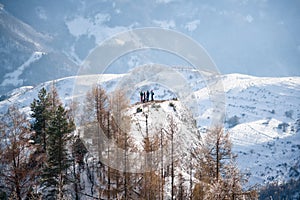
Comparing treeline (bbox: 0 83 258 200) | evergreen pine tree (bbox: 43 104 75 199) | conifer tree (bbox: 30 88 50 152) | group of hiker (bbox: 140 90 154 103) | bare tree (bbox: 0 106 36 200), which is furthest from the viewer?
group of hiker (bbox: 140 90 154 103)

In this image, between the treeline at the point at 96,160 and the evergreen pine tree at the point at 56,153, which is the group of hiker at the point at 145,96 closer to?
the treeline at the point at 96,160

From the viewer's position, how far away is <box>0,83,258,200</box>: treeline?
3559 centimetres

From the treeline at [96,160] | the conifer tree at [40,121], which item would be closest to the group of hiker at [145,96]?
the treeline at [96,160]

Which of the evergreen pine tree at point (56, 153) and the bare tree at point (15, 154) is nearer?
the bare tree at point (15, 154)

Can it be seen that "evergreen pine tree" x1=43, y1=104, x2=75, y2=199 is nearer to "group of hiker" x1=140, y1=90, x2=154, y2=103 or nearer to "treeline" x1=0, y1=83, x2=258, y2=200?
"treeline" x1=0, y1=83, x2=258, y2=200

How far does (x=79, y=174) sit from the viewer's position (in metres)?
46.5

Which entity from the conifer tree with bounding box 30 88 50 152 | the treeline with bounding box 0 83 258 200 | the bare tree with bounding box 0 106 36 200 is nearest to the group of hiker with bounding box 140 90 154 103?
the treeline with bounding box 0 83 258 200

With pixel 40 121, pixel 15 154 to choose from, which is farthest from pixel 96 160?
pixel 15 154

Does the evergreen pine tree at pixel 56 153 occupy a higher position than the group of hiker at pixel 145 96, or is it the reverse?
the group of hiker at pixel 145 96

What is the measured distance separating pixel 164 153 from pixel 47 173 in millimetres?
13500

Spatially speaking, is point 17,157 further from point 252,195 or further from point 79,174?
point 252,195

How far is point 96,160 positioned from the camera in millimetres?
46781

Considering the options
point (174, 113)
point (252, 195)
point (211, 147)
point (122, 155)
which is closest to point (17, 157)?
point (122, 155)

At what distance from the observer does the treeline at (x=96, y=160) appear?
117ft
